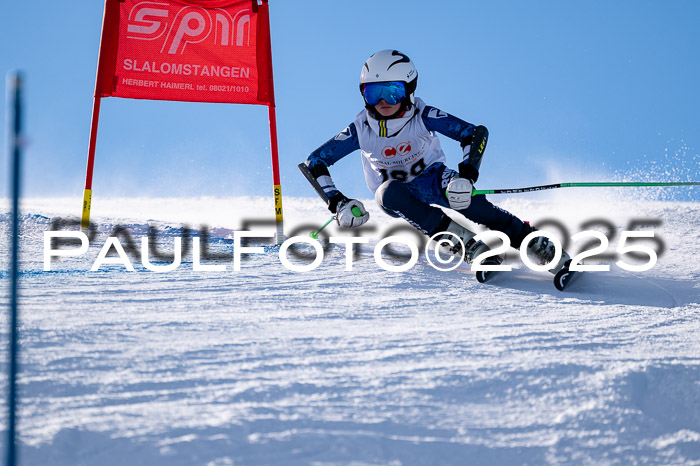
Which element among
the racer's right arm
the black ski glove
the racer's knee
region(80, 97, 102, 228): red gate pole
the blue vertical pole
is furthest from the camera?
region(80, 97, 102, 228): red gate pole

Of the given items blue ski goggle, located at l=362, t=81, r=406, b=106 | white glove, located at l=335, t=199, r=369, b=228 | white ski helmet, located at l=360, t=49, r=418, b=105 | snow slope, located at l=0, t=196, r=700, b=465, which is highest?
white ski helmet, located at l=360, t=49, r=418, b=105

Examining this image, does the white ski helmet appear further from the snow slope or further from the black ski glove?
the snow slope

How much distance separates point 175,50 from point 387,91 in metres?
1.87

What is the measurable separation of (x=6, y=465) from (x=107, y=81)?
394 cm

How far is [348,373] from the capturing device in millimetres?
1900

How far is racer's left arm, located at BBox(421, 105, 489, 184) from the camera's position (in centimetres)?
367

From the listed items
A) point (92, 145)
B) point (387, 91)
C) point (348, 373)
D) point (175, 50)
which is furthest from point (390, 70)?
point (92, 145)

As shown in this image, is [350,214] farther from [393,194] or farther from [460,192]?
[460,192]

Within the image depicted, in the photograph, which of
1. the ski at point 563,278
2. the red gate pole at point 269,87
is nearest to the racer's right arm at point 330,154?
the red gate pole at point 269,87

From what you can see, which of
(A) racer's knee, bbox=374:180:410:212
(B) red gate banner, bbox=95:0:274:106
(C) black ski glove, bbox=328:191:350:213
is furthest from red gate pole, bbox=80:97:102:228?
(A) racer's knee, bbox=374:180:410:212

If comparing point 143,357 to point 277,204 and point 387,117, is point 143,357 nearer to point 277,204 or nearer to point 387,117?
point 387,117

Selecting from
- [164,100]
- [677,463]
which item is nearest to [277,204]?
[164,100]

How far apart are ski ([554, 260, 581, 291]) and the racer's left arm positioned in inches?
24.5

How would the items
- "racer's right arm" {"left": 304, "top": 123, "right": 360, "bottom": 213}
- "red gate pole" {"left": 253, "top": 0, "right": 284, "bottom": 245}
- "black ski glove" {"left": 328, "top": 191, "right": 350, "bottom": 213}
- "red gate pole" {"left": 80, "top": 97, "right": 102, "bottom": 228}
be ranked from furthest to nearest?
"red gate pole" {"left": 253, "top": 0, "right": 284, "bottom": 245} < "red gate pole" {"left": 80, "top": 97, "right": 102, "bottom": 228} < "racer's right arm" {"left": 304, "top": 123, "right": 360, "bottom": 213} < "black ski glove" {"left": 328, "top": 191, "right": 350, "bottom": 213}
